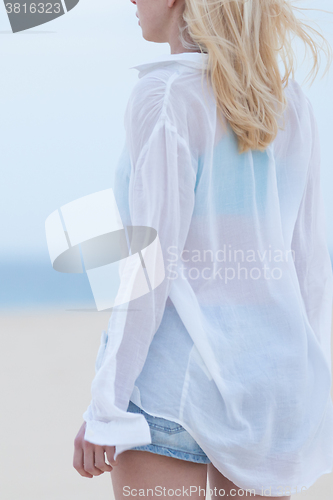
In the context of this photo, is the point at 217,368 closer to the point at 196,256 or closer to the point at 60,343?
the point at 196,256

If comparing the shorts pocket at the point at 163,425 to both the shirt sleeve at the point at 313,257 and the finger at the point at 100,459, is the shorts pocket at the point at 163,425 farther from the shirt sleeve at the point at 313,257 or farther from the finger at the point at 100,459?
the shirt sleeve at the point at 313,257

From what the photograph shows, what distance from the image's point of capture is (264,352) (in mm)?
693

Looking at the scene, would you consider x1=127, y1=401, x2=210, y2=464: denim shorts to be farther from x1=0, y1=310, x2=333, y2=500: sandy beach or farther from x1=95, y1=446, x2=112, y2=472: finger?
x1=0, y1=310, x2=333, y2=500: sandy beach

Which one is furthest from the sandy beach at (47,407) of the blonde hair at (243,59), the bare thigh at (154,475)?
the blonde hair at (243,59)

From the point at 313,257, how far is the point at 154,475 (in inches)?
16.5

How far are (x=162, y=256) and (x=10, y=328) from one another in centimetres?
503

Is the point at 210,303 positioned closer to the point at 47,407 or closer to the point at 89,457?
the point at 89,457

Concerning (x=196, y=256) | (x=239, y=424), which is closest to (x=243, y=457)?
(x=239, y=424)

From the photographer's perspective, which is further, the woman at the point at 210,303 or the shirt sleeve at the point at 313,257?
the shirt sleeve at the point at 313,257

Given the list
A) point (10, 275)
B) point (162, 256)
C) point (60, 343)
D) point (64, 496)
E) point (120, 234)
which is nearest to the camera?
point (162, 256)

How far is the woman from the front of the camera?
66 centimetres

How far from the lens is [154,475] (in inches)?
26.2

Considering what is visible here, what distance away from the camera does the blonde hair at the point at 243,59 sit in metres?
0.70

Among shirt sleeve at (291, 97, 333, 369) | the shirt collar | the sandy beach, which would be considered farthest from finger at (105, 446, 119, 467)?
the sandy beach
